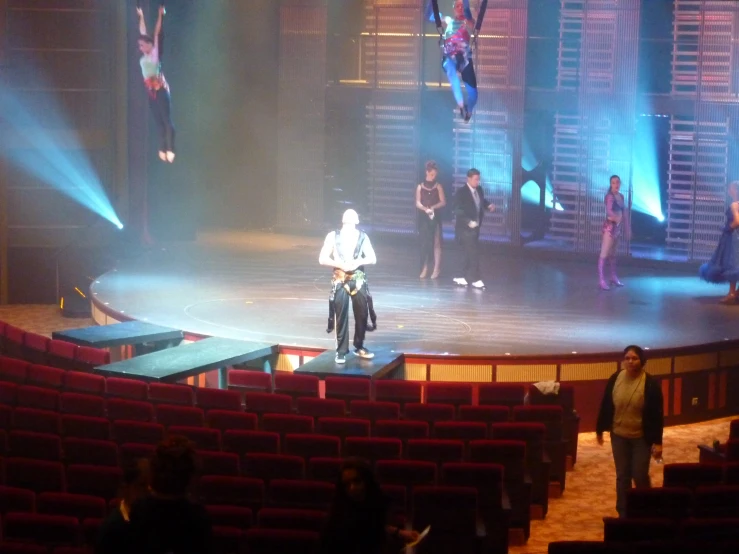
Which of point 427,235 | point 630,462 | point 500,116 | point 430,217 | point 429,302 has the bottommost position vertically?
point 630,462

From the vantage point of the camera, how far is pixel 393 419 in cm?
819

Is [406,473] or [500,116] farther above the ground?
[500,116]

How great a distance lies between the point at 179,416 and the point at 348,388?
66.1 inches

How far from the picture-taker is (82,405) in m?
8.06

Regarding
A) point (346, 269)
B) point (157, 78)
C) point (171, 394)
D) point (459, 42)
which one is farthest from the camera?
point (157, 78)

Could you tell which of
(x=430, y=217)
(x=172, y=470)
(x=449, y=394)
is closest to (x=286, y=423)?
(x=449, y=394)

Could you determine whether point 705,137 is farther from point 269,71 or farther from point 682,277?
point 269,71

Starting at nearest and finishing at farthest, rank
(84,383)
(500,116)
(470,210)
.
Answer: (84,383) < (470,210) < (500,116)

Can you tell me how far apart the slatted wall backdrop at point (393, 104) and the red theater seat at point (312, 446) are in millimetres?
10758

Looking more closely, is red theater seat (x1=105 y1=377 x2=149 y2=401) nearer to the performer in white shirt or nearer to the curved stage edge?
the performer in white shirt

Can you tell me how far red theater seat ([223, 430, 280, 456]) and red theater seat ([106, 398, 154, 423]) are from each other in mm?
827

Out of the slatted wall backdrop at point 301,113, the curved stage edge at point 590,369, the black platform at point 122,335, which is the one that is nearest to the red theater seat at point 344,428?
the curved stage edge at point 590,369

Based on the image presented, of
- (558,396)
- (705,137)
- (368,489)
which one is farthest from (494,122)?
(368,489)

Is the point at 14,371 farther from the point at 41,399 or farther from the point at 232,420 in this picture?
the point at 232,420
